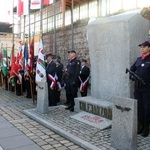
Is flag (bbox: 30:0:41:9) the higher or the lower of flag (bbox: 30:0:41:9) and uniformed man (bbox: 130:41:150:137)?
the higher

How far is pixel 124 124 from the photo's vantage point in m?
4.03

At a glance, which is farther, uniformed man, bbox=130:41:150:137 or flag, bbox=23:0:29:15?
flag, bbox=23:0:29:15

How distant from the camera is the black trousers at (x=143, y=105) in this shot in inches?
188

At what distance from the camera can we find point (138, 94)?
4.95 meters

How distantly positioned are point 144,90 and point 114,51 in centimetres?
141

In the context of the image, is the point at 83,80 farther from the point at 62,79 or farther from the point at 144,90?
the point at 144,90

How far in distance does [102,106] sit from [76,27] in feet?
34.5

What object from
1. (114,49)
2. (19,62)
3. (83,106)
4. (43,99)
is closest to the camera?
(114,49)

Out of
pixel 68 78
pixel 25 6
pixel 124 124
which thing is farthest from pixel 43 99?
pixel 25 6

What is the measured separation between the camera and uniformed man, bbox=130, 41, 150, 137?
4758 millimetres

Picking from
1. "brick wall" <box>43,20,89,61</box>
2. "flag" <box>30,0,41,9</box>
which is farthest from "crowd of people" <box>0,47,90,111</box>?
"flag" <box>30,0,41,9</box>

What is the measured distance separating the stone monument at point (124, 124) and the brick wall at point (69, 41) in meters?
10.3

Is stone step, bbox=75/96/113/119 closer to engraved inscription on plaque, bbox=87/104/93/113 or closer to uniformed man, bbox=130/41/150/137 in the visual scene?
engraved inscription on plaque, bbox=87/104/93/113

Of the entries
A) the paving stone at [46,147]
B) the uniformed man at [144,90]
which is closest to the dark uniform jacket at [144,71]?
the uniformed man at [144,90]
